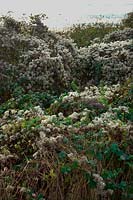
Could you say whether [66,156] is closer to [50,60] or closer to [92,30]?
[50,60]

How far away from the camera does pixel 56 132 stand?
7.79m

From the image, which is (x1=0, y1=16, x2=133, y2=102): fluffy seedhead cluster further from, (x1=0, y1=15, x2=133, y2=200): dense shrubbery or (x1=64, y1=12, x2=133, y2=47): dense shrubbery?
(x1=64, y1=12, x2=133, y2=47): dense shrubbery

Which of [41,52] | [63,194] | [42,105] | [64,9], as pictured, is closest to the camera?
[63,194]

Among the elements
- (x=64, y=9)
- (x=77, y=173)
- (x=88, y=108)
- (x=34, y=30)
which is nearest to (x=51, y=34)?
(x=34, y=30)

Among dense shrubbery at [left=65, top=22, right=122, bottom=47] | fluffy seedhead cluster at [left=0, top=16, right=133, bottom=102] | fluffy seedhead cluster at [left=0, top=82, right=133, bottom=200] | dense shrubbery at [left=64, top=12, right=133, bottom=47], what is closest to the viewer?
fluffy seedhead cluster at [left=0, top=82, right=133, bottom=200]

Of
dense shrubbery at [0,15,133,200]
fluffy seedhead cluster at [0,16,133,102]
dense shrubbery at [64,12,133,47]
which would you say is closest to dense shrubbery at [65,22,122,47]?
dense shrubbery at [64,12,133,47]

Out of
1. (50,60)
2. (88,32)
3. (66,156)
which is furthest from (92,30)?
(66,156)

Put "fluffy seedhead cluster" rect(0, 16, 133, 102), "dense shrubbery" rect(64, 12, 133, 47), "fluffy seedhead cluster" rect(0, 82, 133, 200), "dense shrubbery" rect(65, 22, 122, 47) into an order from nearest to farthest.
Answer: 1. "fluffy seedhead cluster" rect(0, 82, 133, 200)
2. "fluffy seedhead cluster" rect(0, 16, 133, 102)
3. "dense shrubbery" rect(65, 22, 122, 47)
4. "dense shrubbery" rect(64, 12, 133, 47)

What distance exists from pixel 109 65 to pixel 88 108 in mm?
3711

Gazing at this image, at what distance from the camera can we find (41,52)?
12.1 metres

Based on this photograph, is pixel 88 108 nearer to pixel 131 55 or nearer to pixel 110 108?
pixel 110 108

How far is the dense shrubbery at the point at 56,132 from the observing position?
695 centimetres

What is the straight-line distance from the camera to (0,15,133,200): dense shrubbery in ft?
22.8

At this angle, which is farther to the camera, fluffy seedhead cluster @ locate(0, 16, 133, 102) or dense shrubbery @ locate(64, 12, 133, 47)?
dense shrubbery @ locate(64, 12, 133, 47)
